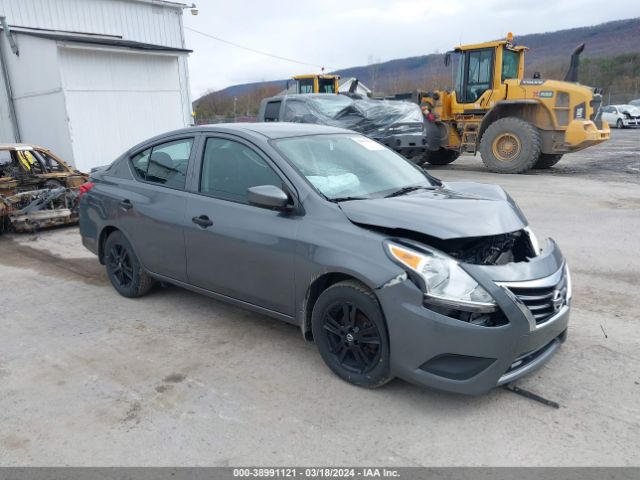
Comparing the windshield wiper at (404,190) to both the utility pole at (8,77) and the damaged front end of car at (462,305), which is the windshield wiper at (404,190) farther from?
the utility pole at (8,77)

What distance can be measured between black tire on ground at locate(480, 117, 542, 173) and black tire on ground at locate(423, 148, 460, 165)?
6.95 feet

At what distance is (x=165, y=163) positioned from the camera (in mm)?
4676

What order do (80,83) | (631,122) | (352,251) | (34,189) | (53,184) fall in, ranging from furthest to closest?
(631,122) → (80,83) → (53,184) → (34,189) → (352,251)

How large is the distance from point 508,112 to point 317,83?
806 cm

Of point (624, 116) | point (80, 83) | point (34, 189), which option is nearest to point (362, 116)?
point (80, 83)

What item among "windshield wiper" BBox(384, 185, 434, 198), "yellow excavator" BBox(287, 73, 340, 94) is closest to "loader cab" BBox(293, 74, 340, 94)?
"yellow excavator" BBox(287, 73, 340, 94)

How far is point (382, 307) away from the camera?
9.89ft

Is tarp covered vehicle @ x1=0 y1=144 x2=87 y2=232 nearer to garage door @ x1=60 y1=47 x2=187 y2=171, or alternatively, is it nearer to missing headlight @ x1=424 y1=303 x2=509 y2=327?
garage door @ x1=60 y1=47 x2=187 y2=171

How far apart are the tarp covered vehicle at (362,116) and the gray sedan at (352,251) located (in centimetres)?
786

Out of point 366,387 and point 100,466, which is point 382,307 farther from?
point 100,466

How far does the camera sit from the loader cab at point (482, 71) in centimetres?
1337

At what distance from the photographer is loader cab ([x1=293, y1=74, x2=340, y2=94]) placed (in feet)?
63.2

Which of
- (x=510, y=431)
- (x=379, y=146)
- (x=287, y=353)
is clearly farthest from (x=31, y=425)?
(x=379, y=146)

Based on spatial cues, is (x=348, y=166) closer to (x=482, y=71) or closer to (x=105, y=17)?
(x=482, y=71)
